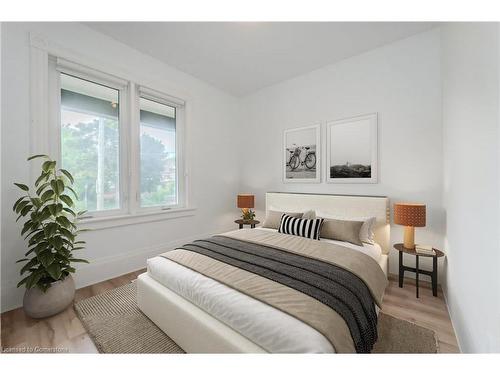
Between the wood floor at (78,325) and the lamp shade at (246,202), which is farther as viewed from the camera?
the lamp shade at (246,202)

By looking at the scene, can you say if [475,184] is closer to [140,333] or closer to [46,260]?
[140,333]

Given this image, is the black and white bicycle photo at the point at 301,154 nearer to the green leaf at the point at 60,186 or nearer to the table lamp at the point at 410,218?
the table lamp at the point at 410,218

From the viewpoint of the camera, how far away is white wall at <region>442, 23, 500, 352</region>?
2.99ft

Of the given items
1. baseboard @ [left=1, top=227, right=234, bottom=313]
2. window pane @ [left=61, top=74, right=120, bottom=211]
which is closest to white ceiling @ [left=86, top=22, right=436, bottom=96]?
window pane @ [left=61, top=74, right=120, bottom=211]

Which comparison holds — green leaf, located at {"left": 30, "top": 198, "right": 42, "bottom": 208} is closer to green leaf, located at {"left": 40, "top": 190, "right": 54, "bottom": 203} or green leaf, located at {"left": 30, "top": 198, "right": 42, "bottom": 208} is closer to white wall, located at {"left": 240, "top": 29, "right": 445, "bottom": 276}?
green leaf, located at {"left": 40, "top": 190, "right": 54, "bottom": 203}

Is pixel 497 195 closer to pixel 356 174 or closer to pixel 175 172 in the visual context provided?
pixel 356 174

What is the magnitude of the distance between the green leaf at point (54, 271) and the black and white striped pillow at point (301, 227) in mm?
2173

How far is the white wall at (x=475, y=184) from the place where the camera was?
2.99 ft

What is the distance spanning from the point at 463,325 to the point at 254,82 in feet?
12.3

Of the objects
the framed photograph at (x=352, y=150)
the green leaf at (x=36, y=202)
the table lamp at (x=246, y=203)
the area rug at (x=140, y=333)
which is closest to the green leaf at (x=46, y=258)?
the green leaf at (x=36, y=202)

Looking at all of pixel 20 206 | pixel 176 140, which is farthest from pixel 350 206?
pixel 20 206

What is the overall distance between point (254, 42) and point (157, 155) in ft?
6.61
